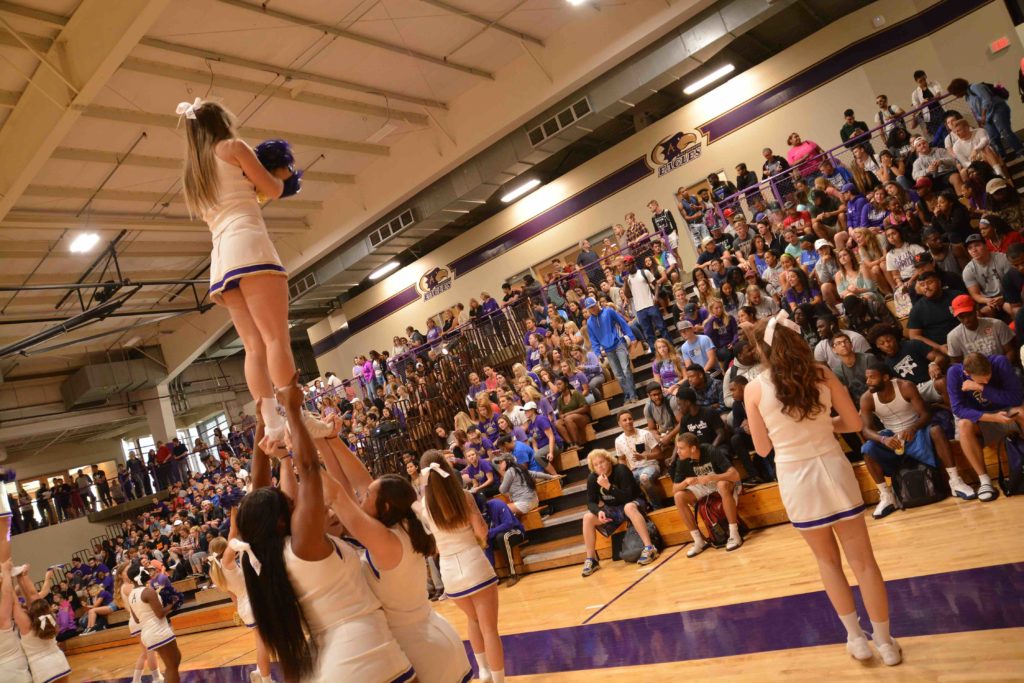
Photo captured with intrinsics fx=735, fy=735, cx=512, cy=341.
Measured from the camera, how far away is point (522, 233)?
679 inches

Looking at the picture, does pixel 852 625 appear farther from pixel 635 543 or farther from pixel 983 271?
pixel 983 271

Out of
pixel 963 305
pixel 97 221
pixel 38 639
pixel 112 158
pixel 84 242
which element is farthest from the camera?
pixel 84 242

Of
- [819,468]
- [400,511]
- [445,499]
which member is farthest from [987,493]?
[400,511]

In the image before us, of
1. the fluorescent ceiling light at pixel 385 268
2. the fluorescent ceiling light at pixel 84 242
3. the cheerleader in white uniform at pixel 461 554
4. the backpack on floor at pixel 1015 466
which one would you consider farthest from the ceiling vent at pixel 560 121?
the cheerleader in white uniform at pixel 461 554

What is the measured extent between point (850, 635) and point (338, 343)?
18.8 m

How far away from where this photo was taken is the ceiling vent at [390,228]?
15.0 m

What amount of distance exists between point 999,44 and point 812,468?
12.6 meters

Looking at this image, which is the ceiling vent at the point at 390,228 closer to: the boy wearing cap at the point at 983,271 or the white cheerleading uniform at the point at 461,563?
the boy wearing cap at the point at 983,271

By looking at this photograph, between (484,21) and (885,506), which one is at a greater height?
(484,21)

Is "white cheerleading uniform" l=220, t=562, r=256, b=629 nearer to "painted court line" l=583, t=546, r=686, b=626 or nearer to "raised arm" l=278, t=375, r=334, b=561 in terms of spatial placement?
"raised arm" l=278, t=375, r=334, b=561

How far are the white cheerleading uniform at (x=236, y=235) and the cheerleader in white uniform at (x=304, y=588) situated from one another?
21.8 inches

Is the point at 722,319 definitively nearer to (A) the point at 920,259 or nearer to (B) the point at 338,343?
(A) the point at 920,259

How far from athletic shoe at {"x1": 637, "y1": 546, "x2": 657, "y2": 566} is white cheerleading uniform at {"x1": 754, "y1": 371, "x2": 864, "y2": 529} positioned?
12.0 ft

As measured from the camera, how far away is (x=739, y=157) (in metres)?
14.4
